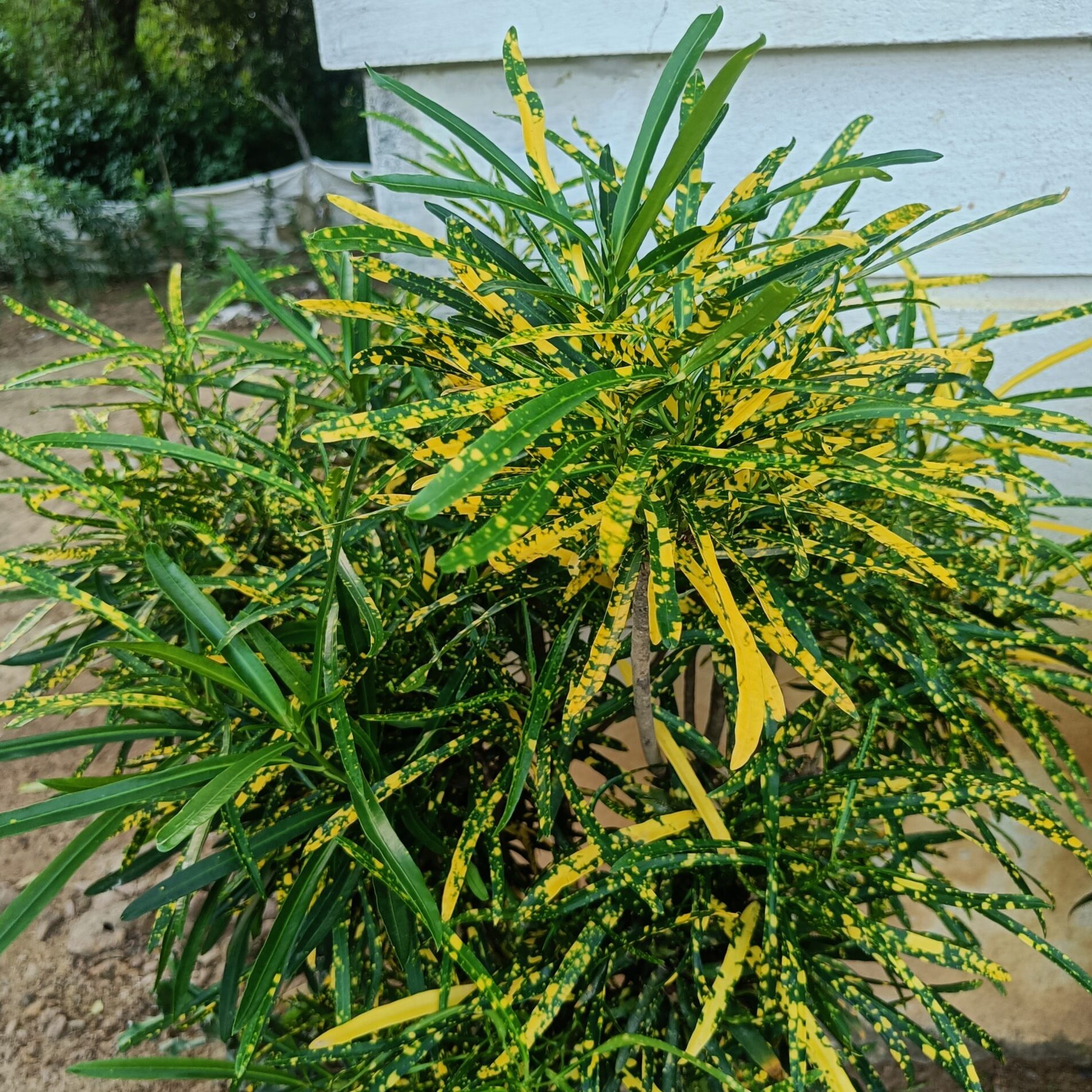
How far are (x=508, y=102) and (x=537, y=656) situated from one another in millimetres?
866

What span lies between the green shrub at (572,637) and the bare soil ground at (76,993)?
1.43ft

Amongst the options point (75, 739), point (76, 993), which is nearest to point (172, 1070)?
point (75, 739)

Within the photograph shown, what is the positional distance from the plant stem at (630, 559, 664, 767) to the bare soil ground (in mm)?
686

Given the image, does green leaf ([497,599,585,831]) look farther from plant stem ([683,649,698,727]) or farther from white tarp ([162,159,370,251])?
white tarp ([162,159,370,251])

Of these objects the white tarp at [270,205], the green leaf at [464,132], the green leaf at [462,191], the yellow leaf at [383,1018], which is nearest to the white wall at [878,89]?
the green leaf at [464,132]

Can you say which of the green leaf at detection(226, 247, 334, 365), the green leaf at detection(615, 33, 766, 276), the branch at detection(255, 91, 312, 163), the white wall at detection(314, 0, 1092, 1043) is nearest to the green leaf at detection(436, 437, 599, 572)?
the green leaf at detection(615, 33, 766, 276)

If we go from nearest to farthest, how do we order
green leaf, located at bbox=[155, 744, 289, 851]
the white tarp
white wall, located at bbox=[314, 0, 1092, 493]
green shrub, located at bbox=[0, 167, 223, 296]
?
green leaf, located at bbox=[155, 744, 289, 851] < white wall, located at bbox=[314, 0, 1092, 493] < green shrub, located at bbox=[0, 167, 223, 296] < the white tarp

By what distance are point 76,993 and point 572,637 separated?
1.02 metres

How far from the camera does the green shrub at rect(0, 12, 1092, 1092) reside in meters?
0.40

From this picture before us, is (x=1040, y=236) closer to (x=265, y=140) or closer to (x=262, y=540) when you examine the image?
(x=262, y=540)

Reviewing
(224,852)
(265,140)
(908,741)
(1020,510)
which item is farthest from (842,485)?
(265,140)

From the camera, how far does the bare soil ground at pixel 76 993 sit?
1033 millimetres

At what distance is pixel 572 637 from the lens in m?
0.61

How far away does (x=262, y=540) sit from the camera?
0.75 meters
